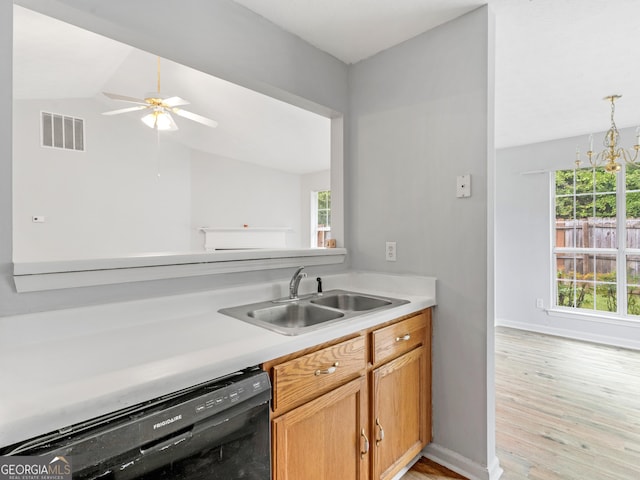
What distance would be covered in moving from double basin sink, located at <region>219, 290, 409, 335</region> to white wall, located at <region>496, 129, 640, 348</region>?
333 cm

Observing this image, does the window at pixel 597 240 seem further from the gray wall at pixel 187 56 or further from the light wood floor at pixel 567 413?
the gray wall at pixel 187 56

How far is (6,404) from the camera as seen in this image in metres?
0.72

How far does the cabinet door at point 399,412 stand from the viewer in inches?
59.1

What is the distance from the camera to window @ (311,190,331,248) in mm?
7020

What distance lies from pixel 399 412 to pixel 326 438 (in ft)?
1.66

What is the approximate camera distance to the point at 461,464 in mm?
1756

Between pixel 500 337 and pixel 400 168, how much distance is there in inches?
118

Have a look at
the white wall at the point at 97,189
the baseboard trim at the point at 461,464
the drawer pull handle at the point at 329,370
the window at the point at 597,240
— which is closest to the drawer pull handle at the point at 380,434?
the drawer pull handle at the point at 329,370

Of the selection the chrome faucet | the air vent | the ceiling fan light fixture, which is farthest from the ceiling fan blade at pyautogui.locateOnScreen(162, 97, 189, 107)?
the chrome faucet

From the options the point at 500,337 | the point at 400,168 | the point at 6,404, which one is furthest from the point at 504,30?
the point at 500,337

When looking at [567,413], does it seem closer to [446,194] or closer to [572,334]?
[446,194]

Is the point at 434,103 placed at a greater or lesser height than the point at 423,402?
greater

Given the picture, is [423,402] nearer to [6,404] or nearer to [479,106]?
[479,106]

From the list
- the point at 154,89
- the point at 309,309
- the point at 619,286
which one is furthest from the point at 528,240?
the point at 154,89
